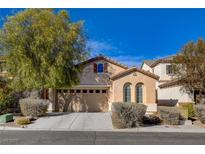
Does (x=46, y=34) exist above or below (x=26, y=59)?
above

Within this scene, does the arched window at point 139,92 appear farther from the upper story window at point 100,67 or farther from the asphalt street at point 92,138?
the asphalt street at point 92,138

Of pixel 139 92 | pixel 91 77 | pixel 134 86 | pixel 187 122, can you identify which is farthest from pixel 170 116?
pixel 91 77

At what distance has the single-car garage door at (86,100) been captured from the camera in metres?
30.6

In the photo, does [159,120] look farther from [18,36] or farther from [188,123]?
[18,36]

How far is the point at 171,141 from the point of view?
49.8ft

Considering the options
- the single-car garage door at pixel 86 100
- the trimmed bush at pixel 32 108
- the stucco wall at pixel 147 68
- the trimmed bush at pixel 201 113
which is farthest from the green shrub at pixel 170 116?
the stucco wall at pixel 147 68

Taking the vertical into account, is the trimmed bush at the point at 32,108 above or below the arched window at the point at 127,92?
below

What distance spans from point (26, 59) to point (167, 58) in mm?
17618

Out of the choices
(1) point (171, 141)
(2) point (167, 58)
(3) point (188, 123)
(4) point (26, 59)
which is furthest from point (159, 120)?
(2) point (167, 58)

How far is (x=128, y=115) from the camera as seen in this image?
66.7 ft

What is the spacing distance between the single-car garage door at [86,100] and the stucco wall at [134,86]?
7.61 feet

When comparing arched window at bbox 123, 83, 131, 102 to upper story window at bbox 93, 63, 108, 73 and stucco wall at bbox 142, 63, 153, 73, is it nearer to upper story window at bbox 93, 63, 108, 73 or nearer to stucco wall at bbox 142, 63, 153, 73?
upper story window at bbox 93, 63, 108, 73

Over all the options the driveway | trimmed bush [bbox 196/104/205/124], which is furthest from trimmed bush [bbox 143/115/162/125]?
trimmed bush [bbox 196/104/205/124]

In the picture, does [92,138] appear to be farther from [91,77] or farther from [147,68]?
[147,68]
